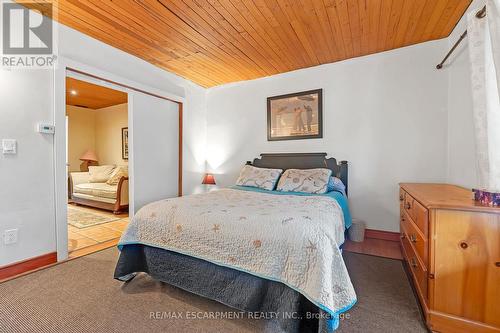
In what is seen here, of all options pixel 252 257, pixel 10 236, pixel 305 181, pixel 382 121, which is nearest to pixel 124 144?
pixel 10 236

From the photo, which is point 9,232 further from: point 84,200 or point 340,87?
point 340,87

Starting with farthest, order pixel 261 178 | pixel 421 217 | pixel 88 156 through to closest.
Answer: pixel 88 156, pixel 261 178, pixel 421 217

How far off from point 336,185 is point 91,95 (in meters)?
5.28

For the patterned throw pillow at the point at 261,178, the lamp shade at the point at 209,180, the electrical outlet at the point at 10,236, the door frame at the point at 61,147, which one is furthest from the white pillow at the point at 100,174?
the patterned throw pillow at the point at 261,178

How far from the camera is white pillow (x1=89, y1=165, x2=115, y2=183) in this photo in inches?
205

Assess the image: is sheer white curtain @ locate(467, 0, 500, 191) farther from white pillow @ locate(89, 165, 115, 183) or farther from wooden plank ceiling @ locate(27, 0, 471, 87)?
white pillow @ locate(89, 165, 115, 183)

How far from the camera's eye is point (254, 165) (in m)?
3.71

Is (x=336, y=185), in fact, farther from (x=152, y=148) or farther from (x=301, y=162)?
(x=152, y=148)

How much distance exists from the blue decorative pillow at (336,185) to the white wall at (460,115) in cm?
109

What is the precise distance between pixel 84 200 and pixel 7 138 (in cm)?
340

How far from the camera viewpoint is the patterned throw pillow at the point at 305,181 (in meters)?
2.69

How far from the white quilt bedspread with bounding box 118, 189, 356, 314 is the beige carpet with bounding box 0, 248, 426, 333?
0.36m

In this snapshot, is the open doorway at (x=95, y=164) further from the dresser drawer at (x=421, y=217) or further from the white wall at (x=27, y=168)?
the dresser drawer at (x=421, y=217)

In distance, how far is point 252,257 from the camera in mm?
1364
